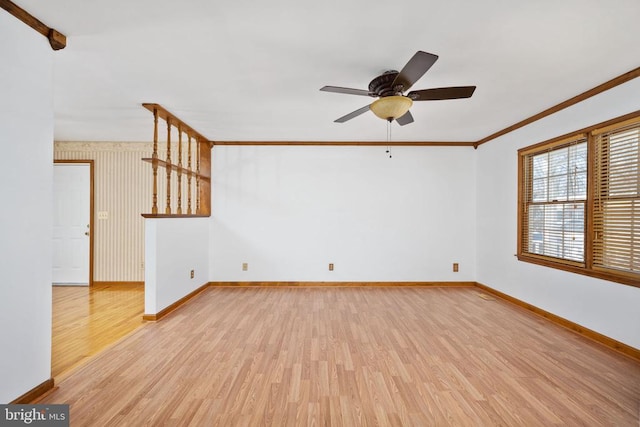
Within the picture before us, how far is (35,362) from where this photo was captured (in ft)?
6.16

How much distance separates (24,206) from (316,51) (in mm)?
2218

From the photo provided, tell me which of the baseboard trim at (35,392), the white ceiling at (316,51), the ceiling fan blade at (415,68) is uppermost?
the white ceiling at (316,51)

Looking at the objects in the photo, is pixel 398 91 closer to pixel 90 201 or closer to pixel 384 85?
pixel 384 85

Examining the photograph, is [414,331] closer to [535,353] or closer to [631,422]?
[535,353]

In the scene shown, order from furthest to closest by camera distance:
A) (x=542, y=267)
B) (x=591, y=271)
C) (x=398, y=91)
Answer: (x=542, y=267)
(x=591, y=271)
(x=398, y=91)

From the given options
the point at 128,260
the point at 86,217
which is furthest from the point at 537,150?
the point at 86,217

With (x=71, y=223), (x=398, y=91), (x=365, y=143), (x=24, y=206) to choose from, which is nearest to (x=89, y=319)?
(x=24, y=206)

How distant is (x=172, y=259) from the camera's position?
3.73 meters

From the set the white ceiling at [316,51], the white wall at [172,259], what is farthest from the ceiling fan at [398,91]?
the white wall at [172,259]

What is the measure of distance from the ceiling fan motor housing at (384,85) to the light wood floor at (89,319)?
3404 mm

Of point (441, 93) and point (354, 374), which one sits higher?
point (441, 93)

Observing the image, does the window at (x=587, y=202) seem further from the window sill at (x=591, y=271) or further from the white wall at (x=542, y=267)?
the white wall at (x=542, y=267)

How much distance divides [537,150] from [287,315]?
379cm

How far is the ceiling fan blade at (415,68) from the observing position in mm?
1763
